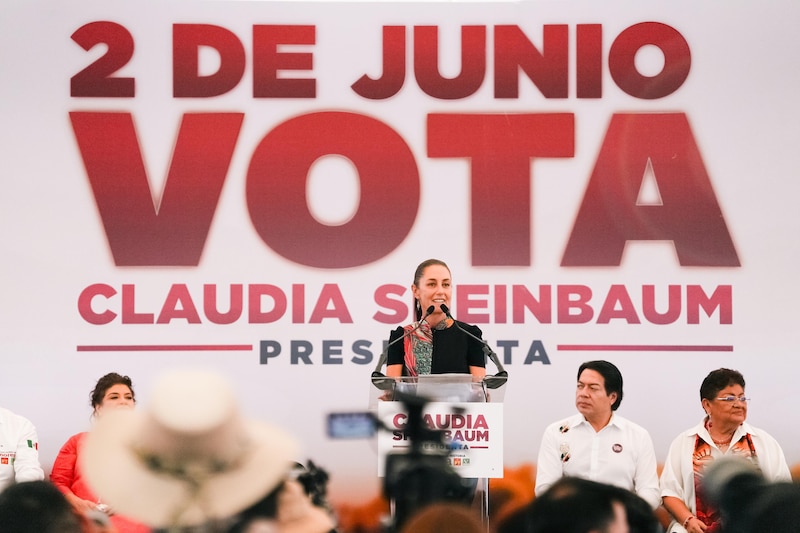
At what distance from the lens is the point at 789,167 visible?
267 inches

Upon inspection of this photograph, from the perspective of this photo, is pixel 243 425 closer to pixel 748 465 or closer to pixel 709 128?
pixel 748 465

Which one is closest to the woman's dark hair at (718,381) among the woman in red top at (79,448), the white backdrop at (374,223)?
the white backdrop at (374,223)

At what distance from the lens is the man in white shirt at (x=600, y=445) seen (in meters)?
5.57

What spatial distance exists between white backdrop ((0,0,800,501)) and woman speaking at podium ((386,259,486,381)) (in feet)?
5.10

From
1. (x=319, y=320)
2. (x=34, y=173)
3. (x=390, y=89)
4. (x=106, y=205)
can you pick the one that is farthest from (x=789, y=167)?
(x=34, y=173)

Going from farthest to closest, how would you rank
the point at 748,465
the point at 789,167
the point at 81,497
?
1. the point at 789,167
2. the point at 81,497
3. the point at 748,465

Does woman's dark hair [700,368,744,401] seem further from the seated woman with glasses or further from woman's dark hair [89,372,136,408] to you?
woman's dark hair [89,372,136,408]

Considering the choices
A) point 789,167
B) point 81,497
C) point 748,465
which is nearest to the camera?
point 748,465

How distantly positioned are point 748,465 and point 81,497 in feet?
14.4

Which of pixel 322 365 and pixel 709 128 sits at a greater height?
pixel 709 128

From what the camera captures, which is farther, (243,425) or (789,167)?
Answer: (789,167)

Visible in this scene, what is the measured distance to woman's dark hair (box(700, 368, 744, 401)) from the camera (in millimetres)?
5789

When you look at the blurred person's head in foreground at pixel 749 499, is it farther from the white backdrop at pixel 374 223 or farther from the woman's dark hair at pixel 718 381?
the white backdrop at pixel 374 223

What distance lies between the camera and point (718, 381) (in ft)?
19.0
